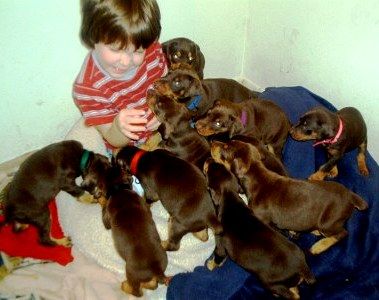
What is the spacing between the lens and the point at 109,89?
2.98m

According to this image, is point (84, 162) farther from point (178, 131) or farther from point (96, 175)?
point (178, 131)

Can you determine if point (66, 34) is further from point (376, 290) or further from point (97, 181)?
point (376, 290)

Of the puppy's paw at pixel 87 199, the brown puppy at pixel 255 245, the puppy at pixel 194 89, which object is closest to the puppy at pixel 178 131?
the puppy at pixel 194 89

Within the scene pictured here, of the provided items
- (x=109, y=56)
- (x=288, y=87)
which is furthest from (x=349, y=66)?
(x=109, y=56)

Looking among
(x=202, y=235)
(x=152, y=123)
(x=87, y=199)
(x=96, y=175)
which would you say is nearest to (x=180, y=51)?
→ (x=152, y=123)

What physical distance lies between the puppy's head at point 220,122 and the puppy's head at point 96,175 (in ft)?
2.32

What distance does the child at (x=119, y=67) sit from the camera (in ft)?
8.04

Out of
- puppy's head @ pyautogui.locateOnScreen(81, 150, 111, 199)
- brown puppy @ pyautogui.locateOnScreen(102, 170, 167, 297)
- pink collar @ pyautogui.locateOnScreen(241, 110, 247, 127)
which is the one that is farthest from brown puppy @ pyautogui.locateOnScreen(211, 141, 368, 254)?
puppy's head @ pyautogui.locateOnScreen(81, 150, 111, 199)

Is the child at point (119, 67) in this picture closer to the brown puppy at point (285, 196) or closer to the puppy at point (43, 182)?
the puppy at point (43, 182)

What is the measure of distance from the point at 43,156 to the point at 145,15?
1162 mm

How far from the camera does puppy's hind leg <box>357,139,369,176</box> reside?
3.25 metres

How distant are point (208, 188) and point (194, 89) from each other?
0.83m

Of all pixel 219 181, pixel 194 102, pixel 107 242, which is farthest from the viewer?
pixel 194 102

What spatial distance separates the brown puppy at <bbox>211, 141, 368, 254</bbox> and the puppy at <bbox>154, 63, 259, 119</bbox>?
1.90 ft
